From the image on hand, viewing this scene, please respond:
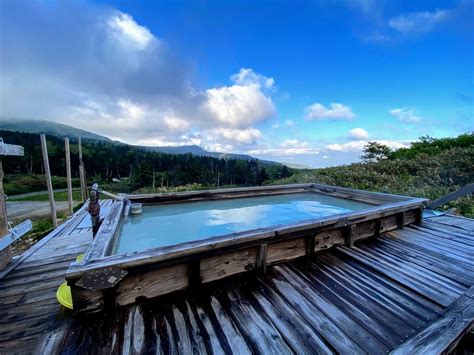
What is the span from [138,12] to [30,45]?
389 centimetres

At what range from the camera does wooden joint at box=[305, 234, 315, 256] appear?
2.14 meters

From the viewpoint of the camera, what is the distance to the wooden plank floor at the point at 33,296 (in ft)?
4.15

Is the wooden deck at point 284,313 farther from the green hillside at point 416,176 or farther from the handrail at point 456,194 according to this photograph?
the green hillside at point 416,176

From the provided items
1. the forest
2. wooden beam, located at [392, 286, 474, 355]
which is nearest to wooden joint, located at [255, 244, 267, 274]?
wooden beam, located at [392, 286, 474, 355]

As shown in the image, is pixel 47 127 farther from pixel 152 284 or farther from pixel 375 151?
pixel 152 284

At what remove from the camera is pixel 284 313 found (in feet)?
4.56

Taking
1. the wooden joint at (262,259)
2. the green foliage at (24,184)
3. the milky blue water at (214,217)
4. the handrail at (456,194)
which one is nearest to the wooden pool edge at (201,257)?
the wooden joint at (262,259)

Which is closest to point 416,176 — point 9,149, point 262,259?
point 262,259

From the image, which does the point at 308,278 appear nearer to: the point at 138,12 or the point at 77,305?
the point at 77,305

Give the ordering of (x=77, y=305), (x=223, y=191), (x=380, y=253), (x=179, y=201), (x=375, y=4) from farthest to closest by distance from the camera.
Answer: (x=375, y=4), (x=223, y=191), (x=179, y=201), (x=380, y=253), (x=77, y=305)

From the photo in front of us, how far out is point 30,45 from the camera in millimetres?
6516

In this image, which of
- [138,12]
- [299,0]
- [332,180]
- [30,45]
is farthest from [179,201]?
[30,45]

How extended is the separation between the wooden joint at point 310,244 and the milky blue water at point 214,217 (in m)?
0.88

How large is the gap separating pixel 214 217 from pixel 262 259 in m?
1.82
